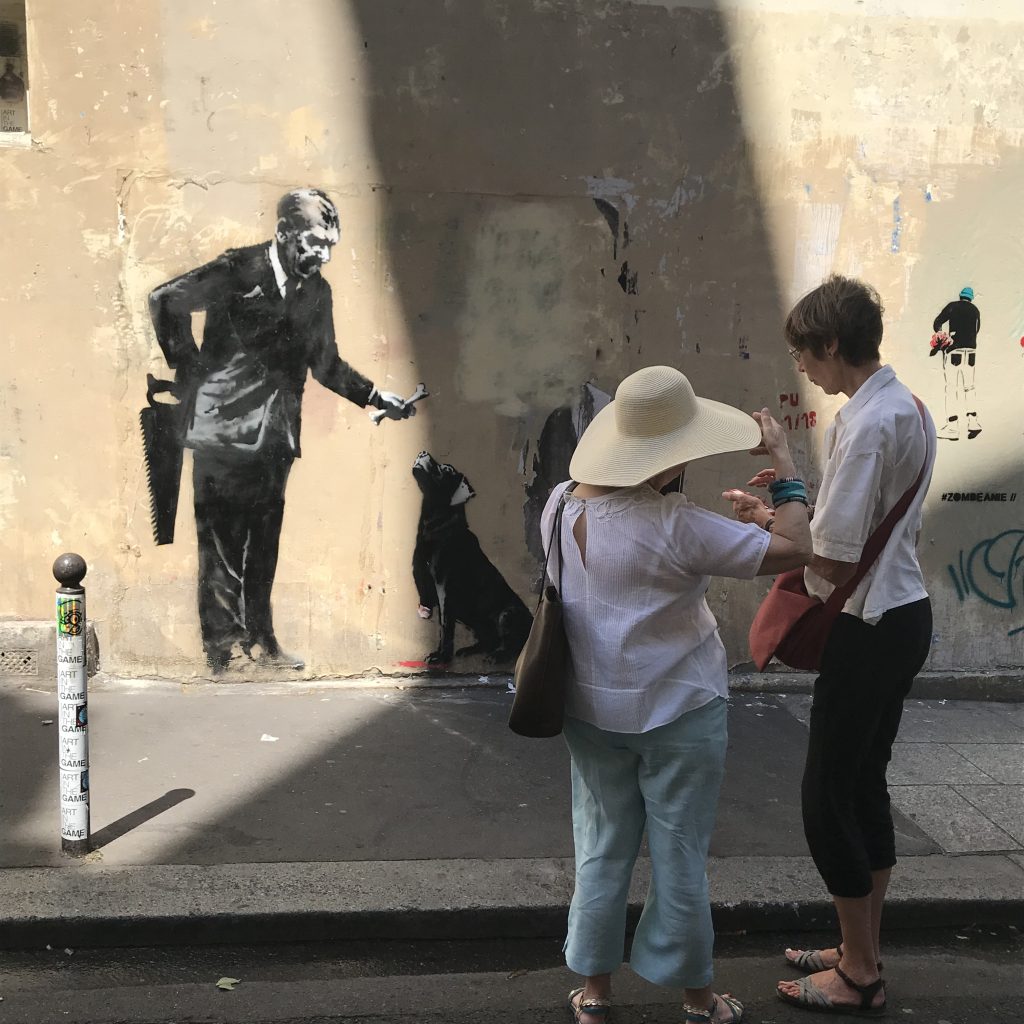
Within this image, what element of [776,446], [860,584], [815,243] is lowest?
[860,584]

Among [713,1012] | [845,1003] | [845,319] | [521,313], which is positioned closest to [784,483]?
[845,319]

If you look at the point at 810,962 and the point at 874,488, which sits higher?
the point at 874,488

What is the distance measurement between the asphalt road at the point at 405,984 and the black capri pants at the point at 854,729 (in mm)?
530

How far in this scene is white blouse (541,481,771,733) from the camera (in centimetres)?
260

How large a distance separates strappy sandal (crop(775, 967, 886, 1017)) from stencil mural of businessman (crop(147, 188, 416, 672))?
11.5ft

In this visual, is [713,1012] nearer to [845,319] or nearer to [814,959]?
[814,959]

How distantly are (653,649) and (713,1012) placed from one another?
1076 millimetres

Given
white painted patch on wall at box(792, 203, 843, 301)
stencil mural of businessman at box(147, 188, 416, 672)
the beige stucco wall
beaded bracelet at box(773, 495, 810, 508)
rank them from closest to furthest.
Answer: beaded bracelet at box(773, 495, 810, 508), the beige stucco wall, stencil mural of businessman at box(147, 188, 416, 672), white painted patch on wall at box(792, 203, 843, 301)

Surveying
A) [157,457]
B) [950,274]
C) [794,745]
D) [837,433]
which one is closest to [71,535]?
[157,457]

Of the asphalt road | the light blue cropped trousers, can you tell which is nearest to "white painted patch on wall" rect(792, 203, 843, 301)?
the asphalt road

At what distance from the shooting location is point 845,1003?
3109 millimetres

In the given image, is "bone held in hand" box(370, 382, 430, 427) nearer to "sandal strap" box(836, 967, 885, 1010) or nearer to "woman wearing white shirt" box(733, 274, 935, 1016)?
"woman wearing white shirt" box(733, 274, 935, 1016)

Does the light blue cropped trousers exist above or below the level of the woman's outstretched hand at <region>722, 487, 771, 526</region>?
below

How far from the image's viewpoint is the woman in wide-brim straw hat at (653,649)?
8.61 feet
